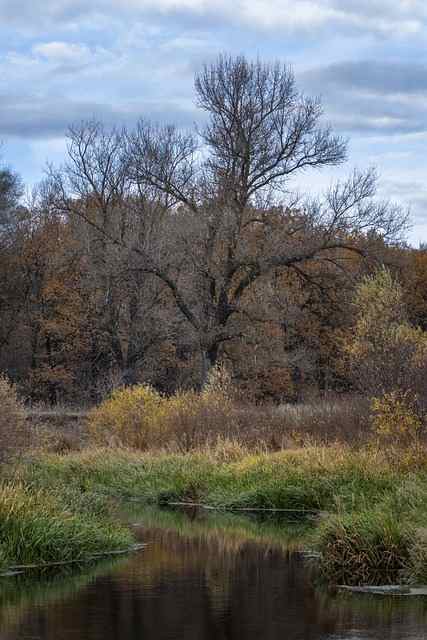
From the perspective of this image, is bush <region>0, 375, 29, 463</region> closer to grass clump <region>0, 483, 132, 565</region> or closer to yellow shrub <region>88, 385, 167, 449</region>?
grass clump <region>0, 483, 132, 565</region>

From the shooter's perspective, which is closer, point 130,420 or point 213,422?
point 213,422

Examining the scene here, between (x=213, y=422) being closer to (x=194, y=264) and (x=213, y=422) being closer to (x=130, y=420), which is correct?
(x=130, y=420)

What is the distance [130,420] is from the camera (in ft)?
113

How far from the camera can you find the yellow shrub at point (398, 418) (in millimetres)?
25016

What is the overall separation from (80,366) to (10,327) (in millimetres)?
4108

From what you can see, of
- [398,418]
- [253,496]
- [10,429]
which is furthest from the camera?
[253,496]

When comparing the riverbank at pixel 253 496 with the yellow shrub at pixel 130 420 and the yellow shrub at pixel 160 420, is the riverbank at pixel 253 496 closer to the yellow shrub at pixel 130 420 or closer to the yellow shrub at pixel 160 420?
the yellow shrub at pixel 160 420

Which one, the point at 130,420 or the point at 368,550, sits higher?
the point at 130,420

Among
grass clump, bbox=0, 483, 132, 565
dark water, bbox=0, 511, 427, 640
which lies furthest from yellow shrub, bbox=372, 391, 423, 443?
grass clump, bbox=0, 483, 132, 565

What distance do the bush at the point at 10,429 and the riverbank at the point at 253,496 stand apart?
2.21 feet

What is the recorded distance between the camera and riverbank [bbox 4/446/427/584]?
16922 mm

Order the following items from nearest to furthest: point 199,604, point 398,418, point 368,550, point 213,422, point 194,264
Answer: point 199,604 → point 368,550 → point 398,418 → point 213,422 → point 194,264

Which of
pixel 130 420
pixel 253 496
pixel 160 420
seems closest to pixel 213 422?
pixel 160 420

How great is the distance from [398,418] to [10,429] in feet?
27.1
